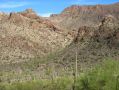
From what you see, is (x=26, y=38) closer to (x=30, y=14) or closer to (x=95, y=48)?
(x=30, y=14)

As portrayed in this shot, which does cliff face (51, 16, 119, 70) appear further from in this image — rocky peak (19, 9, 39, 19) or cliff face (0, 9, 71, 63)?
rocky peak (19, 9, 39, 19)

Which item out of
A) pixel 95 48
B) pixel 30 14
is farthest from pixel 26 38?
pixel 95 48

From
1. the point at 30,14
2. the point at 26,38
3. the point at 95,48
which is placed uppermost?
the point at 30,14

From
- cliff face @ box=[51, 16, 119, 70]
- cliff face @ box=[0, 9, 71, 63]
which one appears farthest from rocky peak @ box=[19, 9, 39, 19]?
cliff face @ box=[51, 16, 119, 70]

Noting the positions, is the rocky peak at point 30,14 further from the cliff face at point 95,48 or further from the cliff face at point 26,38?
the cliff face at point 95,48

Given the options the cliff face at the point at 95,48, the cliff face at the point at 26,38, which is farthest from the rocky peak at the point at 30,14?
the cliff face at the point at 95,48

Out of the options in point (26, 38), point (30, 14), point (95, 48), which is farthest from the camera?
point (30, 14)

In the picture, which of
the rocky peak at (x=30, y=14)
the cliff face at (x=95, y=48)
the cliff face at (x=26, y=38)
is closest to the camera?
the cliff face at (x=95, y=48)

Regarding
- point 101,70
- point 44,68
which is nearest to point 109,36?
point 44,68

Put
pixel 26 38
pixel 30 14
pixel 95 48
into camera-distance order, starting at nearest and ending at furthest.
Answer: pixel 95 48
pixel 26 38
pixel 30 14

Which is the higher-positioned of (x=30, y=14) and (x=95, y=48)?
(x=30, y=14)

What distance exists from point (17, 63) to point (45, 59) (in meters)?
8.63

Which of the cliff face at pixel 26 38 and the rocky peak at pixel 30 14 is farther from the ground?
the rocky peak at pixel 30 14

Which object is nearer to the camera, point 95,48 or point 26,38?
point 95,48
